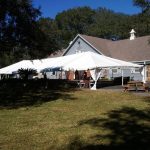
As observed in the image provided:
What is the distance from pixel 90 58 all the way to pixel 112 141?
21.6 m

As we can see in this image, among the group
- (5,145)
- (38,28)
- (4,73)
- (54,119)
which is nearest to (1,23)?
(38,28)

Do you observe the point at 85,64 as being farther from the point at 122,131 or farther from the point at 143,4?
the point at 122,131

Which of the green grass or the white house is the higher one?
the white house

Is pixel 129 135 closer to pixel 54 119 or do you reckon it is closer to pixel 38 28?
pixel 54 119

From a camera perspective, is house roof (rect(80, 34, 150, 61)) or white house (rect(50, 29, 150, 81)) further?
house roof (rect(80, 34, 150, 61))

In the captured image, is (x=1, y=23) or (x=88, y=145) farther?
(x=1, y=23)

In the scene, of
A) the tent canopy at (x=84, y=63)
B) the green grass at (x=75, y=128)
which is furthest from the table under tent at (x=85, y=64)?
the green grass at (x=75, y=128)

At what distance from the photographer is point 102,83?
3403 cm

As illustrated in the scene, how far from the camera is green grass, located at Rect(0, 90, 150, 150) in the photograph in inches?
327

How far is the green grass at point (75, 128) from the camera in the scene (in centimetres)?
830

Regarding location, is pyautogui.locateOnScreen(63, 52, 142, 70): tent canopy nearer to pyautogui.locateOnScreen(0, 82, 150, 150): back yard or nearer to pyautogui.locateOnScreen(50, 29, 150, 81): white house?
pyautogui.locateOnScreen(50, 29, 150, 81): white house

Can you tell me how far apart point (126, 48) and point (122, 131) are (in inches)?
1401

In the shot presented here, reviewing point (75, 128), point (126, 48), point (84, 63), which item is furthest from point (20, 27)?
point (126, 48)

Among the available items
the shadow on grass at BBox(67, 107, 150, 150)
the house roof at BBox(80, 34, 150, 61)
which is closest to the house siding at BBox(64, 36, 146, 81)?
the house roof at BBox(80, 34, 150, 61)
